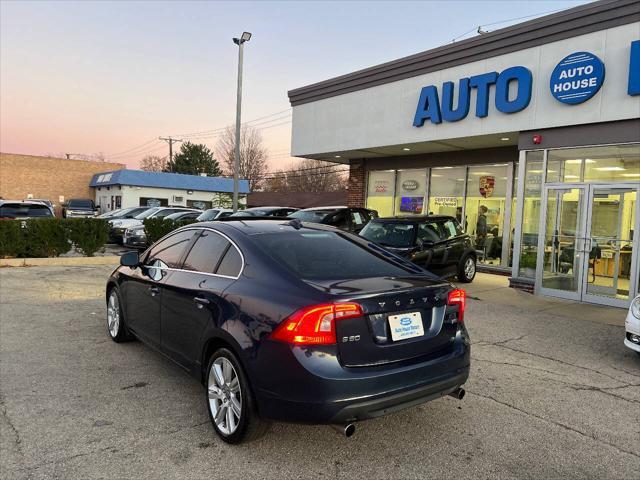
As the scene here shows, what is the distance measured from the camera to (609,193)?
29.9 ft

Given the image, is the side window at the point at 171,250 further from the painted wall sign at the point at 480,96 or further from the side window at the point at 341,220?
the painted wall sign at the point at 480,96

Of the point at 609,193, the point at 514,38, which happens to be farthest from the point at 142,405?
the point at 514,38

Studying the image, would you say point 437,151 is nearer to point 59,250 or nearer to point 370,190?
point 370,190

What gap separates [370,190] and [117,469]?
48.4 feet

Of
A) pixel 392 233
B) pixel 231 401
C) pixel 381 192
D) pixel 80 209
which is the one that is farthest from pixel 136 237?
pixel 80 209

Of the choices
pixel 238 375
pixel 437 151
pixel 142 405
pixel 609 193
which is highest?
pixel 437 151

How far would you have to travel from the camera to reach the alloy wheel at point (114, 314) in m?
5.46

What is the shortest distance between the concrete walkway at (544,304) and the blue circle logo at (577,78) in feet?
13.1

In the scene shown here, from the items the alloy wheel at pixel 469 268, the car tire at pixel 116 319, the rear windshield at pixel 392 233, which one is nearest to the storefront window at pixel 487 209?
the alloy wheel at pixel 469 268

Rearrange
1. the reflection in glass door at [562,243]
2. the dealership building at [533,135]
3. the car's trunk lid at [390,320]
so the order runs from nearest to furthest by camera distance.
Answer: the car's trunk lid at [390,320], the dealership building at [533,135], the reflection in glass door at [562,243]

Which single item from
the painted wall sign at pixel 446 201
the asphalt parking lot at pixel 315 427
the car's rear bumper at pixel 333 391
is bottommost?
the asphalt parking lot at pixel 315 427

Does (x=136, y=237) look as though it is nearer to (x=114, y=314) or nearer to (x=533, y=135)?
(x=114, y=314)

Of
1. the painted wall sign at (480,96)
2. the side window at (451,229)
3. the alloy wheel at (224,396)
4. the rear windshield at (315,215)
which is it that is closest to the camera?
the alloy wheel at (224,396)

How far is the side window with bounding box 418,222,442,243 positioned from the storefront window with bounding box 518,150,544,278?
2084mm
